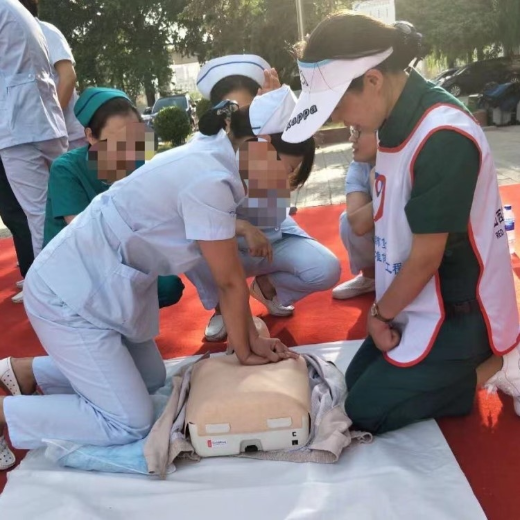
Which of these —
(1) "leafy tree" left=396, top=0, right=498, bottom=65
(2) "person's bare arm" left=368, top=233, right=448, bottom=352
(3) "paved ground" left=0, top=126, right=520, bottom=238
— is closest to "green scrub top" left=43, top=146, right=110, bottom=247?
(2) "person's bare arm" left=368, top=233, right=448, bottom=352

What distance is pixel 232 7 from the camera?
45.6 ft

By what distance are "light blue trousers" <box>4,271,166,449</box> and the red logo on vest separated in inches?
32.3

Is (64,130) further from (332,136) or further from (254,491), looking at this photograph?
(332,136)

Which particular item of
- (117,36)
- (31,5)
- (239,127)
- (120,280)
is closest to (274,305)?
(120,280)

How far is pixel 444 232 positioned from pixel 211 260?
59 cm

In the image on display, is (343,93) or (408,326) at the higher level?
(343,93)

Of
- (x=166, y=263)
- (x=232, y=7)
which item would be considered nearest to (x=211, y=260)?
(x=166, y=263)

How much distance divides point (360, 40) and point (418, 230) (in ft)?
1.50

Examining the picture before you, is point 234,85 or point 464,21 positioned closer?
point 234,85

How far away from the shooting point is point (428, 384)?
166 centimetres

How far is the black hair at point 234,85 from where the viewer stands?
8.22 feet

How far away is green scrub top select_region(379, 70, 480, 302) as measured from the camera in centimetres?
142

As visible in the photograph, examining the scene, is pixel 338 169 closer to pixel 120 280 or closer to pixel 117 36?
pixel 120 280

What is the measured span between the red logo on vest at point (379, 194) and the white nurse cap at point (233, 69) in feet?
3.31
